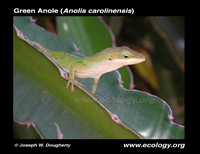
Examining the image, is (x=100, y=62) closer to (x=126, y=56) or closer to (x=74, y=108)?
(x=126, y=56)

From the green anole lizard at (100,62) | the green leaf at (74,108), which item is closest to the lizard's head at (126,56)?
the green anole lizard at (100,62)

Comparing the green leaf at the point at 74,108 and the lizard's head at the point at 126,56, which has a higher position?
the lizard's head at the point at 126,56

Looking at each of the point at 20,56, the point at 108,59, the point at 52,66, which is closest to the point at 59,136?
the point at 52,66

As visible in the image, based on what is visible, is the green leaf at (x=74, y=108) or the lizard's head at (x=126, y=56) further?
the lizard's head at (x=126, y=56)

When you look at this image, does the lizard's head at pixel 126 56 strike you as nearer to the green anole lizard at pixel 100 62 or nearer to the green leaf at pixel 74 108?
the green anole lizard at pixel 100 62

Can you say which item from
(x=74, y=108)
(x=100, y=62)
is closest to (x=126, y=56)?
(x=100, y=62)
